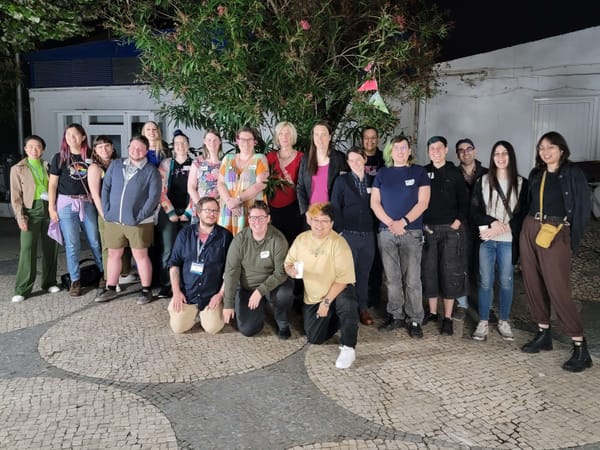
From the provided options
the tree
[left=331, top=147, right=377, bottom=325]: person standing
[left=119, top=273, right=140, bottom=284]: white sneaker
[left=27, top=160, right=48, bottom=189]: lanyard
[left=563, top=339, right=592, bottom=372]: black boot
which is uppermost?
the tree

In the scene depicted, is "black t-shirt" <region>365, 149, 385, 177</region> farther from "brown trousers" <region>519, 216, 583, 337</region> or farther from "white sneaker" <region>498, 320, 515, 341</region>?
"white sneaker" <region>498, 320, 515, 341</region>

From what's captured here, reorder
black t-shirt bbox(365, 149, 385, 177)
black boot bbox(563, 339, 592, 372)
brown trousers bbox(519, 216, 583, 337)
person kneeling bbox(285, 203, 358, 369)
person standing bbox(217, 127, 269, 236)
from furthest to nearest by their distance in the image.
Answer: black t-shirt bbox(365, 149, 385, 177) < person standing bbox(217, 127, 269, 236) < person kneeling bbox(285, 203, 358, 369) < brown trousers bbox(519, 216, 583, 337) < black boot bbox(563, 339, 592, 372)

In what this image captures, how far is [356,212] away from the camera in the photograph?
14.9 ft

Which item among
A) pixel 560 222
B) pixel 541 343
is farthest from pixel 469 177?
pixel 541 343

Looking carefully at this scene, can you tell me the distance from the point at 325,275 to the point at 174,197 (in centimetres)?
219

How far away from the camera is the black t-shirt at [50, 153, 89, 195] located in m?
5.41

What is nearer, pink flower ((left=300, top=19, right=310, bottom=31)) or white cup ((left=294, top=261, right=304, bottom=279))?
white cup ((left=294, top=261, right=304, bottom=279))

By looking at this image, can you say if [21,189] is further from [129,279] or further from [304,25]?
[304,25]

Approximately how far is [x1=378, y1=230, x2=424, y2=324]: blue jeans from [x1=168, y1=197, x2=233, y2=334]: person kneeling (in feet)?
4.53

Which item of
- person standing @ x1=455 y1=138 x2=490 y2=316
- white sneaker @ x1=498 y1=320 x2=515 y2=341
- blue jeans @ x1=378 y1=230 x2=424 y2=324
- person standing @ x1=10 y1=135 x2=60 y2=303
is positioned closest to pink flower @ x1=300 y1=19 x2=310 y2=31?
person standing @ x1=455 y1=138 x2=490 y2=316

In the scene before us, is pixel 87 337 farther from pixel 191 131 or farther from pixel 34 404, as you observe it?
pixel 191 131

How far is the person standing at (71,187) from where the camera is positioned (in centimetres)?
541

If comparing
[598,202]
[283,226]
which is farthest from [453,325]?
[598,202]

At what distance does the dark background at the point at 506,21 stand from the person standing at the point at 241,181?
4.57 m
